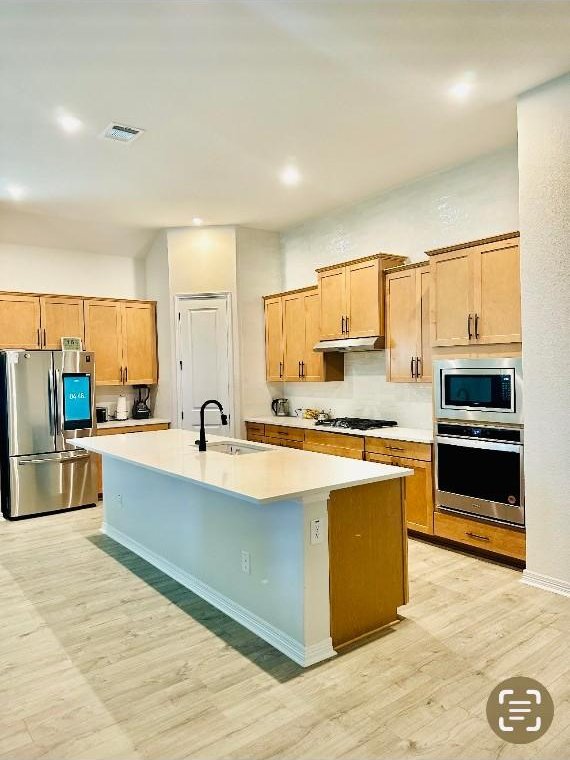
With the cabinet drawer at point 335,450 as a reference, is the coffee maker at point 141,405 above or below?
above

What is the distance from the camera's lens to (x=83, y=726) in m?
2.11

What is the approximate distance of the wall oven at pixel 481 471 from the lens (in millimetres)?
3518

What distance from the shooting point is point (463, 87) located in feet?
10.6

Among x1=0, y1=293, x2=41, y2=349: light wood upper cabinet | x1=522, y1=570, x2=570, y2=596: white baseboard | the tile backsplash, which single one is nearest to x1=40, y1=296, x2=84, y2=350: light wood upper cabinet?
x1=0, y1=293, x2=41, y2=349: light wood upper cabinet

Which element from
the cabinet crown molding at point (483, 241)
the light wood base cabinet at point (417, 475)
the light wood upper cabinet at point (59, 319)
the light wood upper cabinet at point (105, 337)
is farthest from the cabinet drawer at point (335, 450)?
the light wood upper cabinet at point (59, 319)

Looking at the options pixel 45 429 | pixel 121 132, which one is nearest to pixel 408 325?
pixel 121 132

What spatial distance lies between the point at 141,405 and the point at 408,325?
3601mm

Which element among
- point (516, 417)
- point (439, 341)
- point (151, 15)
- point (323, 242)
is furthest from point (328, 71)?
point (323, 242)

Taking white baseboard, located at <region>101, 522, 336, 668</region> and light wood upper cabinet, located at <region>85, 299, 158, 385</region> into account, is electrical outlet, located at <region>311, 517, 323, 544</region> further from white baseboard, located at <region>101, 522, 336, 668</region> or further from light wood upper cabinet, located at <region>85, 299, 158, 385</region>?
light wood upper cabinet, located at <region>85, 299, 158, 385</region>

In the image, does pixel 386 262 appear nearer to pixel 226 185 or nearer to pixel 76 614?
pixel 226 185

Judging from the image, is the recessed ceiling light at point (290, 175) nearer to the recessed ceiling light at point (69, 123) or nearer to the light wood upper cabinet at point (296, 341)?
the light wood upper cabinet at point (296, 341)

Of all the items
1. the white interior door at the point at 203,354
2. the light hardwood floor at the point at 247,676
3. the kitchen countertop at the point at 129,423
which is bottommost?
the light hardwood floor at the point at 247,676

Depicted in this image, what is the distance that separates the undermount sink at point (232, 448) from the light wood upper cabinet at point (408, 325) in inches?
63.5

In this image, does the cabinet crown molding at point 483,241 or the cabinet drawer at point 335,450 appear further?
the cabinet drawer at point 335,450
